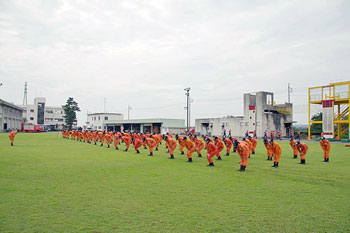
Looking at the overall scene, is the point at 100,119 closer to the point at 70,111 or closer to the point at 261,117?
the point at 70,111

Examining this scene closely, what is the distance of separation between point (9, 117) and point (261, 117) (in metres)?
63.2

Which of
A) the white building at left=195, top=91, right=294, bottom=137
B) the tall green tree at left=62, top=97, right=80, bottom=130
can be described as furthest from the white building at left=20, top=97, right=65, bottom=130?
the white building at left=195, top=91, right=294, bottom=137

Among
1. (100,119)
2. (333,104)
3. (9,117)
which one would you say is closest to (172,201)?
(333,104)

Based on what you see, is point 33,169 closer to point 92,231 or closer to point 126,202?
point 126,202

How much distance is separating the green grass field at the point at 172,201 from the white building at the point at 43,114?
93844 millimetres

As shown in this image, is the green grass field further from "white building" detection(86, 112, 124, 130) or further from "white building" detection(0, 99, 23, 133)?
"white building" detection(86, 112, 124, 130)

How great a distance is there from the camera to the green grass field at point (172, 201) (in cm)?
514

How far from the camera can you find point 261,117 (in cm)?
4409

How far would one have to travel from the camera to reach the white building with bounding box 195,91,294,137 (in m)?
44.2

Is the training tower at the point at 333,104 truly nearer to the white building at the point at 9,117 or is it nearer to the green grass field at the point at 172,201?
the green grass field at the point at 172,201

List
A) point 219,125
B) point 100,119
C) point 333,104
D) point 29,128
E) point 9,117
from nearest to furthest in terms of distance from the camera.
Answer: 1. point 333,104
2. point 219,125
3. point 9,117
4. point 29,128
5. point 100,119

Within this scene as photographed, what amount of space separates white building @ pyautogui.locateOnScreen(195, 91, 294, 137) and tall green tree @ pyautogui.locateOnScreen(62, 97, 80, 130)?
142 ft

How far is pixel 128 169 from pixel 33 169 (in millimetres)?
3732

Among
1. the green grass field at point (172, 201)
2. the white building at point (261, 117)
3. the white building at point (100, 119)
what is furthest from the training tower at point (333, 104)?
the white building at point (100, 119)
